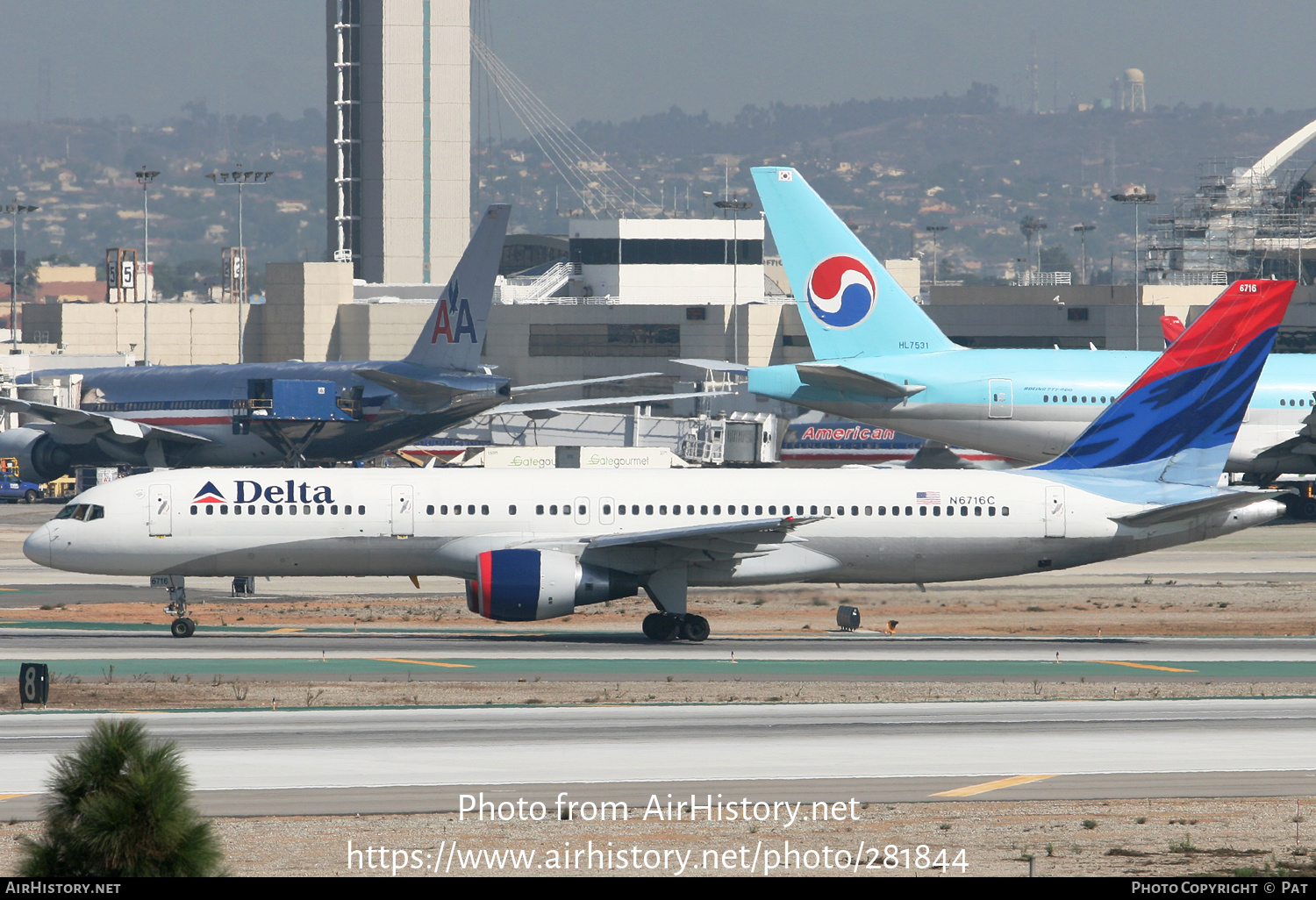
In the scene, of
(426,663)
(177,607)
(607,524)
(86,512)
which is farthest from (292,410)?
(426,663)

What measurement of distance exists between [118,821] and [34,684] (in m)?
17.6

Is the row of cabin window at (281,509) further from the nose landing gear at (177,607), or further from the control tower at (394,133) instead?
the control tower at (394,133)

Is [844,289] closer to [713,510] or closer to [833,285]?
[833,285]

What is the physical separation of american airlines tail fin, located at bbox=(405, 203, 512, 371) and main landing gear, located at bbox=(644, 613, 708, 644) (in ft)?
115

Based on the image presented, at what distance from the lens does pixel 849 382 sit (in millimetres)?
54375

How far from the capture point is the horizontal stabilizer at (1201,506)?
121 feet

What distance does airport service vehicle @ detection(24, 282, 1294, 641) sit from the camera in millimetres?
37219

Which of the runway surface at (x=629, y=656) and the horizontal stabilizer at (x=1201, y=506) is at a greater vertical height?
the horizontal stabilizer at (x=1201, y=506)

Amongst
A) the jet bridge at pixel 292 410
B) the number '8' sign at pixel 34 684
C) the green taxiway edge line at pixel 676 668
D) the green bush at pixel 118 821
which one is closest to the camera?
A: the green bush at pixel 118 821

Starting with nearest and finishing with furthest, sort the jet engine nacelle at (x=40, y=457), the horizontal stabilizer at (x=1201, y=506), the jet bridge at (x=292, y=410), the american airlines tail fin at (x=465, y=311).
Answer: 1. the horizontal stabilizer at (x=1201, y=506)
2. the american airlines tail fin at (x=465, y=311)
3. the jet bridge at (x=292, y=410)
4. the jet engine nacelle at (x=40, y=457)

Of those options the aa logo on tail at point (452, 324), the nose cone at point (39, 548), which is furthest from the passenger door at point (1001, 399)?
the nose cone at point (39, 548)

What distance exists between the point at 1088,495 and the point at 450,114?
5924 inches

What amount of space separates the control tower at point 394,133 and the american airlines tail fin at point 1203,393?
145m

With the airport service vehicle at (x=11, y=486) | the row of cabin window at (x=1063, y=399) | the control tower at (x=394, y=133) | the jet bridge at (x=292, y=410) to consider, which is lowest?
the airport service vehicle at (x=11, y=486)
